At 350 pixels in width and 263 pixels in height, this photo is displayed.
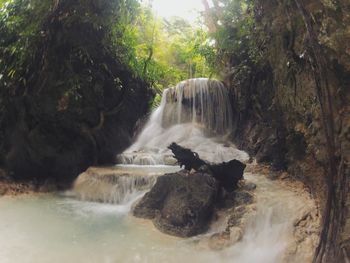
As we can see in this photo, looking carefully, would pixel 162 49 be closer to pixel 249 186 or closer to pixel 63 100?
pixel 63 100

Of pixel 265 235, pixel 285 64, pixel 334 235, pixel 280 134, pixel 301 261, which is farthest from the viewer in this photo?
pixel 280 134

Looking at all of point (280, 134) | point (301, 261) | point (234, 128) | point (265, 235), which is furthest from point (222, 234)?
point (234, 128)

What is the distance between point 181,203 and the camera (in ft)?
18.8

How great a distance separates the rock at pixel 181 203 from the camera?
5.47 metres

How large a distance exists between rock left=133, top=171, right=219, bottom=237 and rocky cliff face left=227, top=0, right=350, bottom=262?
1798mm

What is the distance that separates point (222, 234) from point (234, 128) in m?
7.32

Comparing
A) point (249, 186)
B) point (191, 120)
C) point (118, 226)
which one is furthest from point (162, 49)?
point (118, 226)

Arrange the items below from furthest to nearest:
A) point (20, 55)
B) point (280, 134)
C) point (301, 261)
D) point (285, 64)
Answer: point (20, 55)
point (280, 134)
point (285, 64)
point (301, 261)

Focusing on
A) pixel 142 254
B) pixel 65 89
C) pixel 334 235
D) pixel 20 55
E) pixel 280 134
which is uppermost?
pixel 20 55

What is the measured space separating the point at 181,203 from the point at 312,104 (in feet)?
8.71

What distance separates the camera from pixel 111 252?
15.2 feet

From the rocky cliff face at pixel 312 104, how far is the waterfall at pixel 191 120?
1912 millimetres

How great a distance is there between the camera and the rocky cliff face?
364 cm

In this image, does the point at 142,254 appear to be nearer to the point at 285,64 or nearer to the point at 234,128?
the point at 285,64
